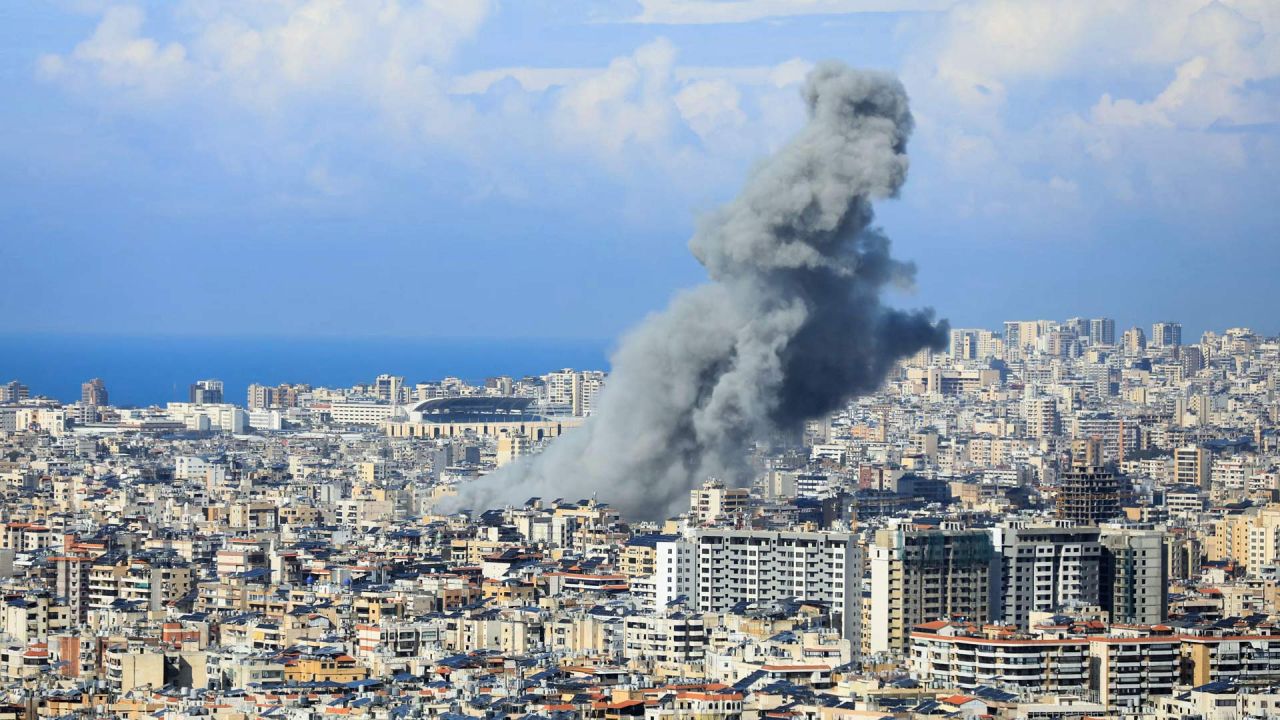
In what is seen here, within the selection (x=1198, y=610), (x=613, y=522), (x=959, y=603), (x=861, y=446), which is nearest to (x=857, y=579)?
(x=959, y=603)

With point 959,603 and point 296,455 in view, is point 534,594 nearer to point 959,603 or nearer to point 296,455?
point 959,603

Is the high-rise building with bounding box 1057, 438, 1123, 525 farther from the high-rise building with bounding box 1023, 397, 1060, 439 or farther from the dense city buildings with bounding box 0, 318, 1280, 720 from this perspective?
the high-rise building with bounding box 1023, 397, 1060, 439

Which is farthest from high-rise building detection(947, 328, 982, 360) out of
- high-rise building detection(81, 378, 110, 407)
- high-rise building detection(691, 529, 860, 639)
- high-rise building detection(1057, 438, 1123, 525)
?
high-rise building detection(691, 529, 860, 639)

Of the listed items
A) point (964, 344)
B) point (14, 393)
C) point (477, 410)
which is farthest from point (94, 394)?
point (964, 344)

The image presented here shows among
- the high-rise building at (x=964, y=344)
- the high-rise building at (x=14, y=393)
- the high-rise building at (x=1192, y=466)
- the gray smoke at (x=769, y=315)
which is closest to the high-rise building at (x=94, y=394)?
the high-rise building at (x=14, y=393)

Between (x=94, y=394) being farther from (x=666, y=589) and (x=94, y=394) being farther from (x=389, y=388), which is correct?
(x=666, y=589)
